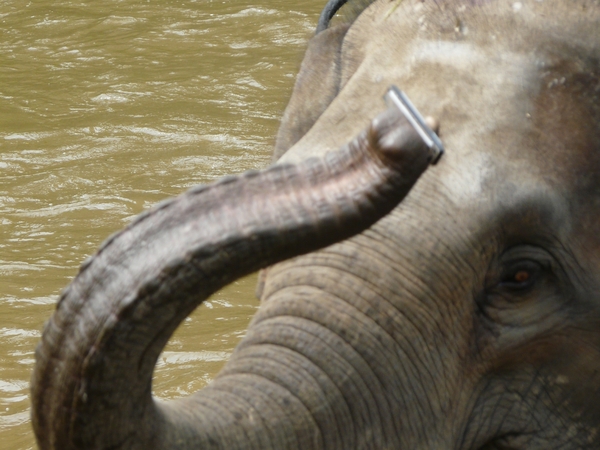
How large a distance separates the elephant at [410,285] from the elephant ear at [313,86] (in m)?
0.17

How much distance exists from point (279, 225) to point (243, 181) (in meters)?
0.08

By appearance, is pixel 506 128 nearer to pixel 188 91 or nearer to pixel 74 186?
pixel 74 186

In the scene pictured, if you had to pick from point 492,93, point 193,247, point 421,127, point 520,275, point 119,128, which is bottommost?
point 119,128

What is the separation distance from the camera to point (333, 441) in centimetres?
197

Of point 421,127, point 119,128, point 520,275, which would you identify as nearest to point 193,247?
point 421,127

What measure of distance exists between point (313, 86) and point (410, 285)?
938mm

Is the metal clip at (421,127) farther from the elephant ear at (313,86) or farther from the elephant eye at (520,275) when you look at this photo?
the elephant ear at (313,86)

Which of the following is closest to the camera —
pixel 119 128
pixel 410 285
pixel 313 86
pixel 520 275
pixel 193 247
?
pixel 193 247

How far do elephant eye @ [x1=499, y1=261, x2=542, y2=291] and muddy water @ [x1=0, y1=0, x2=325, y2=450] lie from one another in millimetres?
1318

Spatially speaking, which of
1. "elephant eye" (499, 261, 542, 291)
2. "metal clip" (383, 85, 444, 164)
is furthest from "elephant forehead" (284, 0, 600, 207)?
"metal clip" (383, 85, 444, 164)

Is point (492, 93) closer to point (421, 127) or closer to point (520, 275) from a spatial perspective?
point (520, 275)

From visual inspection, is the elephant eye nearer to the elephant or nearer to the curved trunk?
the elephant

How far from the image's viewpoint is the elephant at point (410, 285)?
152 cm

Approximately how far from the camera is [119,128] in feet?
22.1
